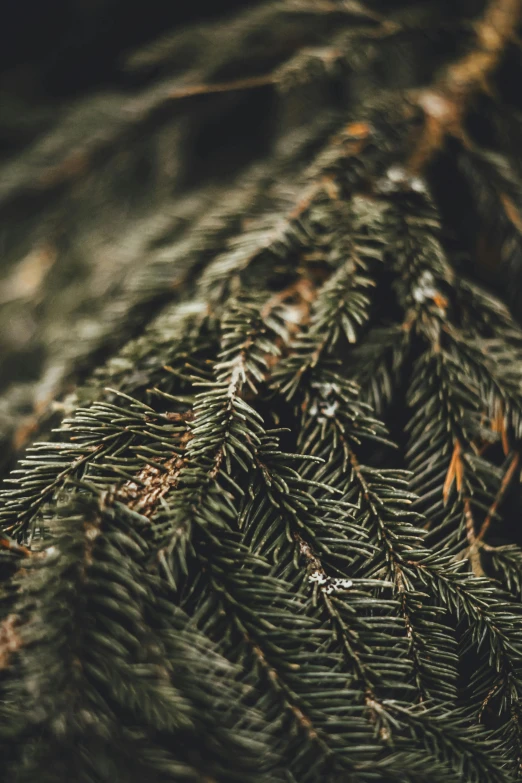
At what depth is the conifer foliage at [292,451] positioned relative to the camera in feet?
1.16

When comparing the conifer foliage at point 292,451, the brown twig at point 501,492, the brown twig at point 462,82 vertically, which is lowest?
the brown twig at point 501,492

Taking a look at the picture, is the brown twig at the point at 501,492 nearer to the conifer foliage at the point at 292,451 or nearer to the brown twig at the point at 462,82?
the conifer foliage at the point at 292,451

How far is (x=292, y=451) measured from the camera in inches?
22.6

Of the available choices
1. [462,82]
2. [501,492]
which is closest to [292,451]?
[501,492]

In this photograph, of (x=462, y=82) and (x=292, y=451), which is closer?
(x=292, y=451)

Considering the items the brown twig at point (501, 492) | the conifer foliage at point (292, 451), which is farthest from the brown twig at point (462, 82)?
the brown twig at point (501, 492)

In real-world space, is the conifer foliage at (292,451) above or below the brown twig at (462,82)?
below

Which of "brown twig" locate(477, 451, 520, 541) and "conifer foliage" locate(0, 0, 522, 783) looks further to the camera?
"brown twig" locate(477, 451, 520, 541)

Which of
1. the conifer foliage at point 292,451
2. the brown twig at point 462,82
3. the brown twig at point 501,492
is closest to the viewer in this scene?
the conifer foliage at point 292,451

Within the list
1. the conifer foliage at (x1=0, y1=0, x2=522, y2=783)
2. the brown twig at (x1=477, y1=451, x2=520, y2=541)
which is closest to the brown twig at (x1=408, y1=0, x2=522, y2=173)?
the conifer foliage at (x1=0, y1=0, x2=522, y2=783)

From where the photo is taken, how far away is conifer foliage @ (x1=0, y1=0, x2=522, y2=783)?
355 millimetres

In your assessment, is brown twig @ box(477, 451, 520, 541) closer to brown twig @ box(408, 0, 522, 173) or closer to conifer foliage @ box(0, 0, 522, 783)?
conifer foliage @ box(0, 0, 522, 783)

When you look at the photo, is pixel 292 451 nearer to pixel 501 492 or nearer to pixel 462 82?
pixel 501 492

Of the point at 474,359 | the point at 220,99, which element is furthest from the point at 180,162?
the point at 474,359
